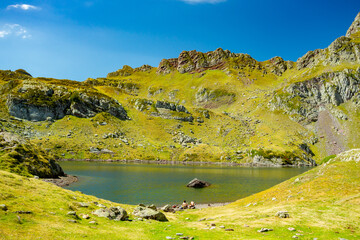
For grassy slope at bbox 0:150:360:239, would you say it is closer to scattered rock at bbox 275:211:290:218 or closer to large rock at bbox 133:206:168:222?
scattered rock at bbox 275:211:290:218

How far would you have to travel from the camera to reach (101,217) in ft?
80.6

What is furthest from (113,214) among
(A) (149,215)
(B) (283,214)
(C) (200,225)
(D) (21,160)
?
(D) (21,160)

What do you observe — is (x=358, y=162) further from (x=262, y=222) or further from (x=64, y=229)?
(x=64, y=229)

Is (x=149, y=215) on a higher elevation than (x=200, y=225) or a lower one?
lower

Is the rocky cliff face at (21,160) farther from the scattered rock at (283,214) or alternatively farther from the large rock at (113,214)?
the scattered rock at (283,214)

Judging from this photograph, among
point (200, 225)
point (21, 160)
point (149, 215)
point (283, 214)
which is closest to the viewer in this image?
point (200, 225)

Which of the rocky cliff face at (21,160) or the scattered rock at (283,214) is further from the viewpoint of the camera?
the rocky cliff face at (21,160)

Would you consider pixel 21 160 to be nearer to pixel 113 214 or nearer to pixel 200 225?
pixel 113 214

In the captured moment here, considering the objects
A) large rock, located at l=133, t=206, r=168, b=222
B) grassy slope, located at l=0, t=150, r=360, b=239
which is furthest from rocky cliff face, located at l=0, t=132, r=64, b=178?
large rock, located at l=133, t=206, r=168, b=222

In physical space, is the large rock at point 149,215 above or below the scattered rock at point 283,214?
below

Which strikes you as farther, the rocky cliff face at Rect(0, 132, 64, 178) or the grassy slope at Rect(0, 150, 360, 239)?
the rocky cliff face at Rect(0, 132, 64, 178)

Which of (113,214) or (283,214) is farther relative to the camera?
(283,214)

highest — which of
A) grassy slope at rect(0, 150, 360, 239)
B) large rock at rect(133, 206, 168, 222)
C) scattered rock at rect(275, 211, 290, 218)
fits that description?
grassy slope at rect(0, 150, 360, 239)

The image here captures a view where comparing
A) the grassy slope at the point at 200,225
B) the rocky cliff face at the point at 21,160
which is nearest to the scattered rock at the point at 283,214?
the grassy slope at the point at 200,225
